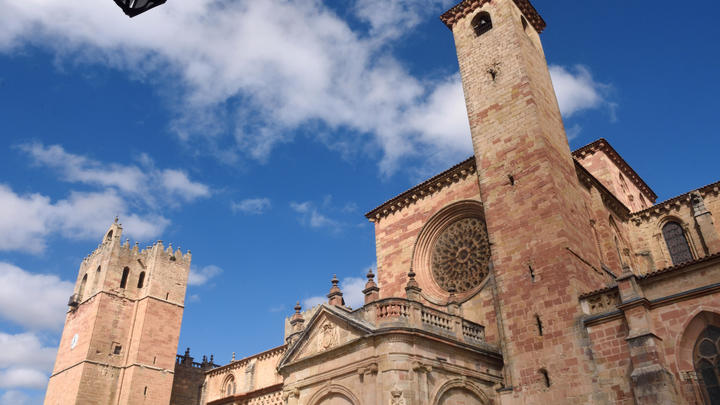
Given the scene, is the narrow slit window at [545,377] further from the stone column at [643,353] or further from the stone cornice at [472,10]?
the stone cornice at [472,10]

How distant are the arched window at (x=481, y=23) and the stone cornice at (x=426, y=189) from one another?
5.75 metres

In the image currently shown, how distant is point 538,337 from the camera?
16141mm

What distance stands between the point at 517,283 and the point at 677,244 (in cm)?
1002

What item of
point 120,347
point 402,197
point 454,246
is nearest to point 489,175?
point 454,246

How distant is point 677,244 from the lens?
23.0 metres

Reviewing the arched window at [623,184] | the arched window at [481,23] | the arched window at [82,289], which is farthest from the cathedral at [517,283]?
the arched window at [82,289]

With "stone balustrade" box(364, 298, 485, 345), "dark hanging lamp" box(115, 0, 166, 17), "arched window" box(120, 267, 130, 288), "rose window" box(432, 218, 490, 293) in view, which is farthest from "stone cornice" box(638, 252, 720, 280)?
"arched window" box(120, 267, 130, 288)

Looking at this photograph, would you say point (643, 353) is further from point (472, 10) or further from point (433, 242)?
point (472, 10)

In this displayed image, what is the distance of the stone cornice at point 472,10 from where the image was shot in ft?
77.2

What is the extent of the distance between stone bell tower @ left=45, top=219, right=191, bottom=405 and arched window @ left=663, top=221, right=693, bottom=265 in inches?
1171

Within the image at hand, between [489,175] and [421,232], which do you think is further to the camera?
[421,232]

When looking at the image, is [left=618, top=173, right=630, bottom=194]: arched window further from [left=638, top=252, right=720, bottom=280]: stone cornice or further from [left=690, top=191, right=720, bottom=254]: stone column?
[left=638, top=252, right=720, bottom=280]: stone cornice

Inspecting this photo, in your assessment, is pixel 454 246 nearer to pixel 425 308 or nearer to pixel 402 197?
pixel 402 197

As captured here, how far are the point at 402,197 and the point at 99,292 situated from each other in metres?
22.3
